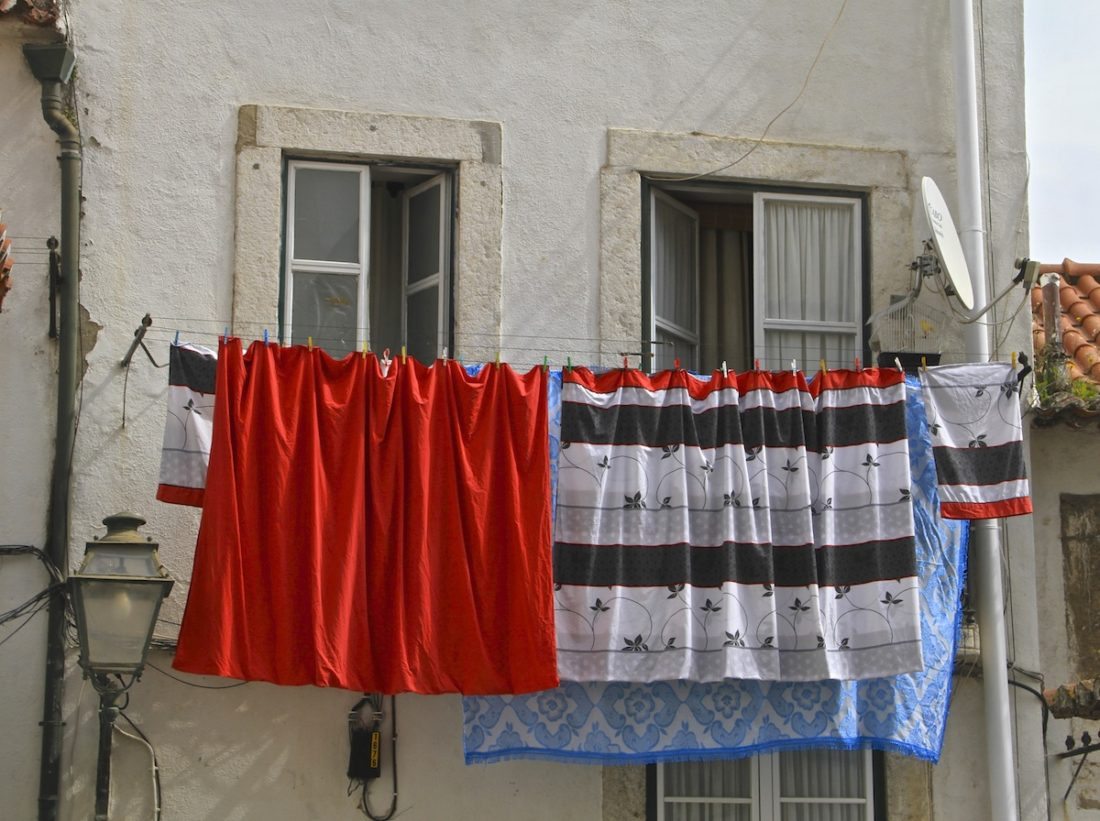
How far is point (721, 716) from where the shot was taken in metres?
9.16

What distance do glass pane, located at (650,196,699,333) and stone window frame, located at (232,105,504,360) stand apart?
95 centimetres

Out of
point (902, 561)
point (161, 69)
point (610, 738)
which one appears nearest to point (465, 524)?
point (610, 738)

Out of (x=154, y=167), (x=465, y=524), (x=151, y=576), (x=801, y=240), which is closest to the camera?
(x=151, y=576)

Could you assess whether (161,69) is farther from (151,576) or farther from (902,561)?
(902,561)

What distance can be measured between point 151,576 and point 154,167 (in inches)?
93.2

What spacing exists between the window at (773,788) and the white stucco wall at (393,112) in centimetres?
42

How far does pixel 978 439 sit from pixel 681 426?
1555 millimetres

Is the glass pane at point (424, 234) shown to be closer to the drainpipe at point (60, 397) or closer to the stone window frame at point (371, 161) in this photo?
the stone window frame at point (371, 161)

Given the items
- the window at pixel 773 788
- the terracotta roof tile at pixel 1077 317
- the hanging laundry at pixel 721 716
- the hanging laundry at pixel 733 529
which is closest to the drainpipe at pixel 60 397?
the hanging laundry at pixel 721 716

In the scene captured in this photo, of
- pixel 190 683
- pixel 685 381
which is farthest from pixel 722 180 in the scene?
pixel 190 683

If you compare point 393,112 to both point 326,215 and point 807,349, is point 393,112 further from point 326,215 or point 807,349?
point 807,349

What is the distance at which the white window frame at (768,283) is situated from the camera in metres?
10.2

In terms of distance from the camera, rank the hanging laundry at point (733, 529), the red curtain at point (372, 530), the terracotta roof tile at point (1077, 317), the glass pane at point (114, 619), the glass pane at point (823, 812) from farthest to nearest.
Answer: the terracotta roof tile at point (1077, 317), the glass pane at point (823, 812), the hanging laundry at point (733, 529), the red curtain at point (372, 530), the glass pane at point (114, 619)

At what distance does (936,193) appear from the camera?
968 cm
